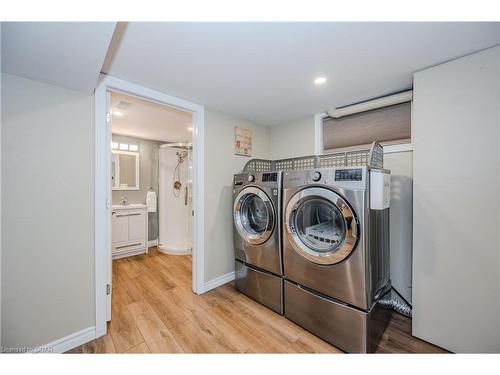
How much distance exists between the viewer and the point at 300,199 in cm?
158

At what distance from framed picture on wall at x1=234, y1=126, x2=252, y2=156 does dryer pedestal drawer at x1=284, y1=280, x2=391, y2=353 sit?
5.50 ft

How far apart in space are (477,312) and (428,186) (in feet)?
2.90

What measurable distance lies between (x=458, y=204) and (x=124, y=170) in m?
4.54

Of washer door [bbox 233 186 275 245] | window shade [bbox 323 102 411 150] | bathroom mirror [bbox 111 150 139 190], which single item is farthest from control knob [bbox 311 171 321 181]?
bathroom mirror [bbox 111 150 139 190]

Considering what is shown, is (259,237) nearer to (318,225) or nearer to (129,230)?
(318,225)

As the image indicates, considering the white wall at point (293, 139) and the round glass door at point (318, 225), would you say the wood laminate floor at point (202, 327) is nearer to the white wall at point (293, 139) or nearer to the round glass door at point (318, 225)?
the round glass door at point (318, 225)

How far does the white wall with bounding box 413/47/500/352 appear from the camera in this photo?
1.24 m

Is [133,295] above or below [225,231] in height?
below

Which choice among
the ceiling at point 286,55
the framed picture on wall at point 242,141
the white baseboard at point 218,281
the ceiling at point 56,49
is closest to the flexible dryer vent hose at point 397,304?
the white baseboard at point 218,281

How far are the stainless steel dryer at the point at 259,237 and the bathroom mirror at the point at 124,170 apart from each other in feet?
8.53

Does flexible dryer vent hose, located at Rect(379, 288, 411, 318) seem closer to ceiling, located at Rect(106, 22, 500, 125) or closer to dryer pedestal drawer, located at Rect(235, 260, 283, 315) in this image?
dryer pedestal drawer, located at Rect(235, 260, 283, 315)

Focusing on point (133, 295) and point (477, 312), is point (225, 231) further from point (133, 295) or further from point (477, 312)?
point (477, 312)

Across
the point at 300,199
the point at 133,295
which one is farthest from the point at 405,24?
the point at 133,295

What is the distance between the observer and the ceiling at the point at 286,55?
110cm
